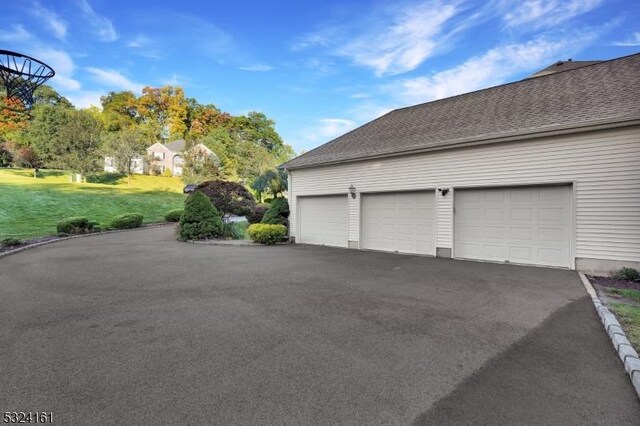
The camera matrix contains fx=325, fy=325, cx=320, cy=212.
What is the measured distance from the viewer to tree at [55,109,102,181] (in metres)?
30.0

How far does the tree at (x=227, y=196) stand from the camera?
1638cm

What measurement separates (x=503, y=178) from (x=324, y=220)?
6519 millimetres

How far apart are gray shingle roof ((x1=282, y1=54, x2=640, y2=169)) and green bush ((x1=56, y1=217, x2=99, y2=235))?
10.8 m

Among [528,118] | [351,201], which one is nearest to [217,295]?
[351,201]

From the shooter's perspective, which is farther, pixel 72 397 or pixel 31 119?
pixel 31 119

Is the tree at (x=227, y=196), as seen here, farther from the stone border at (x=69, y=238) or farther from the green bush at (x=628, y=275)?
the green bush at (x=628, y=275)

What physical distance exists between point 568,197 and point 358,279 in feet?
18.4

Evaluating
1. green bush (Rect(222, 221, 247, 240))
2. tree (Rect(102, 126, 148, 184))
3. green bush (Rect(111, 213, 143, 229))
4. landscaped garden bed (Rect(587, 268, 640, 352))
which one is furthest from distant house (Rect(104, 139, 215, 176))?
landscaped garden bed (Rect(587, 268, 640, 352))

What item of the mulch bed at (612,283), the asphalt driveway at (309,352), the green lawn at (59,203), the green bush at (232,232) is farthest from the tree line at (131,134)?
the mulch bed at (612,283)

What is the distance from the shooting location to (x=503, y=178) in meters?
8.72

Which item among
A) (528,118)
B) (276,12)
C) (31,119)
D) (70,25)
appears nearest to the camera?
(528,118)

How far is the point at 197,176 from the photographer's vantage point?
3528 cm

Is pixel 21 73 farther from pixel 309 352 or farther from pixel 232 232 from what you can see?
pixel 309 352

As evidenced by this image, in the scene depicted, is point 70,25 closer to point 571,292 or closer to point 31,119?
point 571,292
